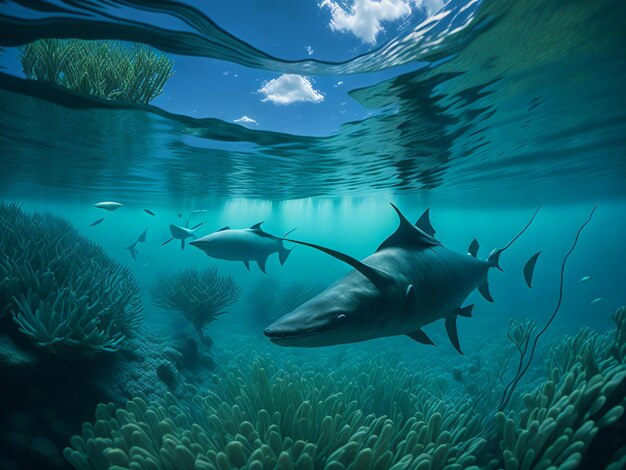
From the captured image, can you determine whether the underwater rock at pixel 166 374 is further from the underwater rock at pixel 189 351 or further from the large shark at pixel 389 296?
the large shark at pixel 389 296

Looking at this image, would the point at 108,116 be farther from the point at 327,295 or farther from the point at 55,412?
the point at 327,295

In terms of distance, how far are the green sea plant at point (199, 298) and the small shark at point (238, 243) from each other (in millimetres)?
2612

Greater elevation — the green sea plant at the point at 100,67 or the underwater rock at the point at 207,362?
the green sea plant at the point at 100,67

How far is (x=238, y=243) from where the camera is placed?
7676mm

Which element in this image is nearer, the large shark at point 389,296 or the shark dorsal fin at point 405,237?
the large shark at point 389,296

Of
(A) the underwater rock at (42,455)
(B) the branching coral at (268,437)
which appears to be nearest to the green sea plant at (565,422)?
(B) the branching coral at (268,437)

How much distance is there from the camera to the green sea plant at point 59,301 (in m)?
4.51

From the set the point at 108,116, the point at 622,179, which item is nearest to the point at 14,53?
the point at 108,116

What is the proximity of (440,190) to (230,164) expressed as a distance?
620 inches

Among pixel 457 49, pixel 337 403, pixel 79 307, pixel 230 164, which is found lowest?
pixel 337 403

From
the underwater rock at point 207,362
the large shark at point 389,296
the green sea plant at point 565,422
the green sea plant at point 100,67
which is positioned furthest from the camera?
the underwater rock at point 207,362

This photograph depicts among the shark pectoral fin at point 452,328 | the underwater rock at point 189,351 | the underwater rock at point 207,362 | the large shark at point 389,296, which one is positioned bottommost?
the underwater rock at point 207,362

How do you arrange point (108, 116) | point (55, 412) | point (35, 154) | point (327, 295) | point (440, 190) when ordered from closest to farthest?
1. point (327, 295)
2. point (55, 412)
3. point (108, 116)
4. point (35, 154)
5. point (440, 190)

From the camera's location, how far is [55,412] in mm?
4301
